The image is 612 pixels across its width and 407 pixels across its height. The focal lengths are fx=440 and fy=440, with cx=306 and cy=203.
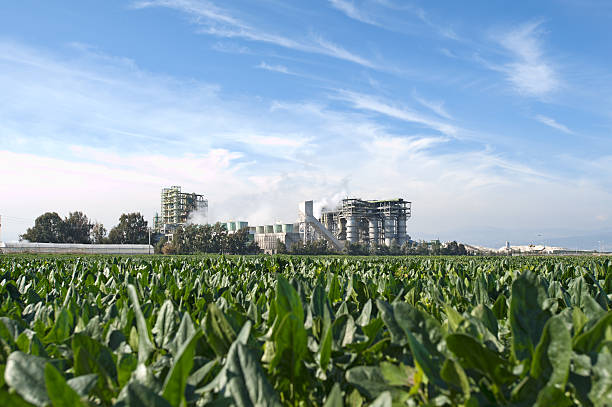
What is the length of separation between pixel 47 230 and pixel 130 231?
13396 mm

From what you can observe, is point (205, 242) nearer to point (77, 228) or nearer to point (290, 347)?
point (77, 228)

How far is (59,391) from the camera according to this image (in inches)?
28.0

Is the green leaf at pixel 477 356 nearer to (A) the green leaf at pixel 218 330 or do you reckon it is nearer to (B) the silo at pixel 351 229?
(A) the green leaf at pixel 218 330

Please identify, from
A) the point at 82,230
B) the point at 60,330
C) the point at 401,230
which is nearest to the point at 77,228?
the point at 82,230

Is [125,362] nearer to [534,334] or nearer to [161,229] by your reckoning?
[534,334]

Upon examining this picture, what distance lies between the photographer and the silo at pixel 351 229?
77.6 metres

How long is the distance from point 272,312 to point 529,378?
0.77m

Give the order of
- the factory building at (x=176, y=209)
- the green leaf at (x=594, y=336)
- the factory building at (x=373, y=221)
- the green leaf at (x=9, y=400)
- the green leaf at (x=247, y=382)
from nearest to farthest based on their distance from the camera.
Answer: the green leaf at (x=9, y=400)
the green leaf at (x=247, y=382)
the green leaf at (x=594, y=336)
the factory building at (x=373, y=221)
the factory building at (x=176, y=209)

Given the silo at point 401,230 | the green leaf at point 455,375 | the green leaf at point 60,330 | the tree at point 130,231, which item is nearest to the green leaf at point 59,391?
the green leaf at point 455,375

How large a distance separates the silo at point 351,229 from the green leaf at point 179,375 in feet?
253

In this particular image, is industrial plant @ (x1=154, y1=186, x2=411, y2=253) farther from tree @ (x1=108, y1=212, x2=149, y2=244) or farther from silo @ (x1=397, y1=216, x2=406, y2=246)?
tree @ (x1=108, y1=212, x2=149, y2=244)

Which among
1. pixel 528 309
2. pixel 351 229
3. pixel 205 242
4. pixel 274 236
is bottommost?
pixel 205 242

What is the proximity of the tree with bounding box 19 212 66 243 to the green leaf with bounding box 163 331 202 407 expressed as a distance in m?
87.3

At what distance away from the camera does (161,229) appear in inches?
3519
